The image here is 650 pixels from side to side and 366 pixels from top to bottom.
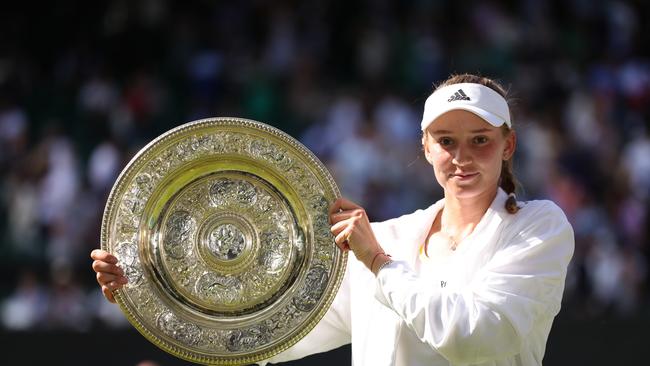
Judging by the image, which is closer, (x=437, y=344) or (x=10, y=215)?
(x=437, y=344)

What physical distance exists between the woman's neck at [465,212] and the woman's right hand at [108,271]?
0.92 meters

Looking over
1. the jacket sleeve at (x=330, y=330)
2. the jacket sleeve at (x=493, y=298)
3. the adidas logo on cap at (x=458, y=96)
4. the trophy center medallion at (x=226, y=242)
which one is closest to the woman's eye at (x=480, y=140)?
the adidas logo on cap at (x=458, y=96)

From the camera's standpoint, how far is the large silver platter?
3.68 m

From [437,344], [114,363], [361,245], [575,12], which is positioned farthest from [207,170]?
[575,12]

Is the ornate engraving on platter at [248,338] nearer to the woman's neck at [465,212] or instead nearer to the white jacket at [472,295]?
the white jacket at [472,295]

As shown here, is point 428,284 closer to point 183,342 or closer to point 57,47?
point 183,342

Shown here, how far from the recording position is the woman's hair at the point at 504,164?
12.2 feet

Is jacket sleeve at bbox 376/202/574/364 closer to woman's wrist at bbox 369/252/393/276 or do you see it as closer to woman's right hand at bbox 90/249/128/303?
woman's wrist at bbox 369/252/393/276

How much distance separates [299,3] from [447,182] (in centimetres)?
940

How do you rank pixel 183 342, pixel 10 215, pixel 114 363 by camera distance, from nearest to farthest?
1. pixel 183 342
2. pixel 114 363
3. pixel 10 215

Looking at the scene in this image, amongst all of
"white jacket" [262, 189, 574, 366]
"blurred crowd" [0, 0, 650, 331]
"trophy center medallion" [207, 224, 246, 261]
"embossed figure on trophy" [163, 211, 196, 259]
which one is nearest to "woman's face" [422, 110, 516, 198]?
"white jacket" [262, 189, 574, 366]

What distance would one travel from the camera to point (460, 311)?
3445 mm

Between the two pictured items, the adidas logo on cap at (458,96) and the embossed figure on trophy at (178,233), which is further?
the embossed figure on trophy at (178,233)

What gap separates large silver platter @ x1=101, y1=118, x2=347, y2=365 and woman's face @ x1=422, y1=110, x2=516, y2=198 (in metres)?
0.32
